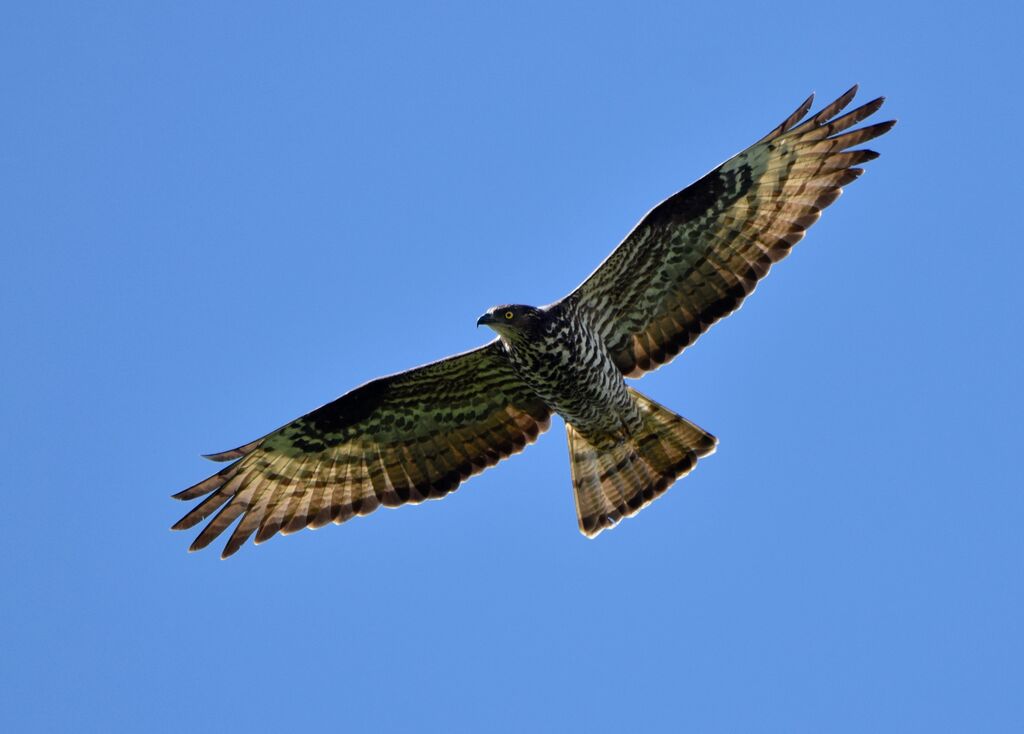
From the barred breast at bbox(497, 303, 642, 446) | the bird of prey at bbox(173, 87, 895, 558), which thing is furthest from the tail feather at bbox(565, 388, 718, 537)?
the barred breast at bbox(497, 303, 642, 446)

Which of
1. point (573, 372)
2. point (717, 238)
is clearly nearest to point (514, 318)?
point (573, 372)

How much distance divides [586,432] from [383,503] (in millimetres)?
1970

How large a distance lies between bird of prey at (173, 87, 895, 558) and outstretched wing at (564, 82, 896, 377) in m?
0.01

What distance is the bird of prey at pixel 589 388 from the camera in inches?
567

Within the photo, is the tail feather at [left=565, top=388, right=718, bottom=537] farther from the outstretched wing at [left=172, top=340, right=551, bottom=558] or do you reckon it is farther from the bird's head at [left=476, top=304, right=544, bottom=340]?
the bird's head at [left=476, top=304, right=544, bottom=340]

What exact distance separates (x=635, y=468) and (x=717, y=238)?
2.24m

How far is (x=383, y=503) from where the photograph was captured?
15.3 metres

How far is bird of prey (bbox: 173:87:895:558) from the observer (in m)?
14.4

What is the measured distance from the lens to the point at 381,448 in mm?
15375

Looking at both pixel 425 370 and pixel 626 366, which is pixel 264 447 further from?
pixel 626 366

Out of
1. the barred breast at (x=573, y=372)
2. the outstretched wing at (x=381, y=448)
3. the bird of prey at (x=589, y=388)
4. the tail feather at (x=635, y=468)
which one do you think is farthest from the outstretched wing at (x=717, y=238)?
the outstretched wing at (x=381, y=448)

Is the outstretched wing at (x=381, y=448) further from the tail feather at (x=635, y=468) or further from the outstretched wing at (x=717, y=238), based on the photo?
the outstretched wing at (x=717, y=238)

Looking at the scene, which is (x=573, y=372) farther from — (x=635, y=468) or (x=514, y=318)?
(x=635, y=468)

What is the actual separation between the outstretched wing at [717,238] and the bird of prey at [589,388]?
0.04 ft
